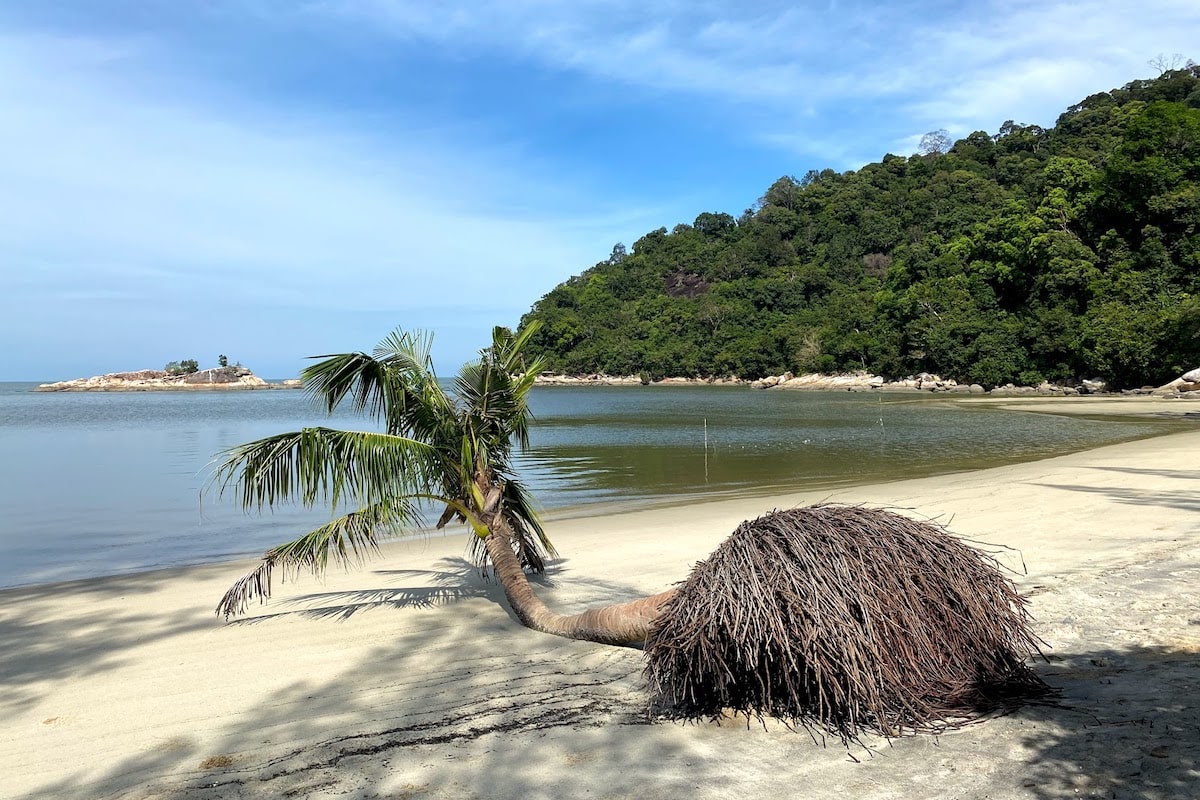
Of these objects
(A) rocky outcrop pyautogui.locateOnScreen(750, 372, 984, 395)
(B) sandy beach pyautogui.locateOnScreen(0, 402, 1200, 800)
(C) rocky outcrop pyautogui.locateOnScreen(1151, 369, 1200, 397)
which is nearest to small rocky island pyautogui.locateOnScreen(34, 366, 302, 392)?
(A) rocky outcrop pyautogui.locateOnScreen(750, 372, 984, 395)

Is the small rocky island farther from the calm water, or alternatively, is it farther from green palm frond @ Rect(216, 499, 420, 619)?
green palm frond @ Rect(216, 499, 420, 619)

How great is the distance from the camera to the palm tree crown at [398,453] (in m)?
6.89

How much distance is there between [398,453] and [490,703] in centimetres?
292

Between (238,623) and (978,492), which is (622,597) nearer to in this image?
(238,623)

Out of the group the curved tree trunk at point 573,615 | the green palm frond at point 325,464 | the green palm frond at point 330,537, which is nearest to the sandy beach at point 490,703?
the curved tree trunk at point 573,615

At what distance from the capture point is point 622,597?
8102 mm

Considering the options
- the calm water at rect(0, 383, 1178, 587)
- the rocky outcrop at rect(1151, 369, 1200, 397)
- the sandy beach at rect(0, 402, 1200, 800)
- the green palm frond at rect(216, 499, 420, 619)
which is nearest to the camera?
the sandy beach at rect(0, 402, 1200, 800)

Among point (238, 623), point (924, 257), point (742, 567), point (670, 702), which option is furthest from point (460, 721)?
point (924, 257)

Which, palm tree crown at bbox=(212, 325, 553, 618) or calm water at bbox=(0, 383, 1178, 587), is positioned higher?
palm tree crown at bbox=(212, 325, 553, 618)

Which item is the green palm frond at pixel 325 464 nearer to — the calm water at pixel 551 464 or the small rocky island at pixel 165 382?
the calm water at pixel 551 464

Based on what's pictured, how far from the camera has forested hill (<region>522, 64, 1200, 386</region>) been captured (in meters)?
63.1

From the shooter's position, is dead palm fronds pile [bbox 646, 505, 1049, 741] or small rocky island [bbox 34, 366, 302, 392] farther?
small rocky island [bbox 34, 366, 302, 392]

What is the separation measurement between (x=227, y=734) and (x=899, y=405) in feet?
184

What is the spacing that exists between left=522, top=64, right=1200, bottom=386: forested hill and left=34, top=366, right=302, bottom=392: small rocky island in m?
53.2
